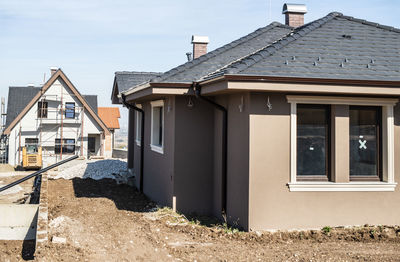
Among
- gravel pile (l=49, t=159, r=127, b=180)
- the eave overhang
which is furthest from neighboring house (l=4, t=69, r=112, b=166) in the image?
the eave overhang

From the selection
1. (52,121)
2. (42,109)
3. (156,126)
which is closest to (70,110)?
(52,121)

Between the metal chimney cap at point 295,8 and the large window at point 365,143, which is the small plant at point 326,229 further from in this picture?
the metal chimney cap at point 295,8

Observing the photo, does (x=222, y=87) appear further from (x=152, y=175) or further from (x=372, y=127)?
(x=152, y=175)

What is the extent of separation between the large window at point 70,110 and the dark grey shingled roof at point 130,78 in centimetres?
2069

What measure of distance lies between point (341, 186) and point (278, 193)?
1.18 m

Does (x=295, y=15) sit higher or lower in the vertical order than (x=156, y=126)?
higher

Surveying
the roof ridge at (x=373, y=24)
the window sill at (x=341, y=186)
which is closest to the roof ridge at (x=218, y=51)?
the roof ridge at (x=373, y=24)

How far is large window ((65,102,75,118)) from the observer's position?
3472 cm

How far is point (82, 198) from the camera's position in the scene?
11.0m

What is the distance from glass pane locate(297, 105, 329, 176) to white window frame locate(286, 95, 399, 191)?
17cm

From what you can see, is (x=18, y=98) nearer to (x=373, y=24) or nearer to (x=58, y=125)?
Result: (x=58, y=125)

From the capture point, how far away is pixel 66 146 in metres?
35.2

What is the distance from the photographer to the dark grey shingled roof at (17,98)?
110 ft

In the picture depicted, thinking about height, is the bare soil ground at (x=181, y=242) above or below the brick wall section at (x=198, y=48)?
below
